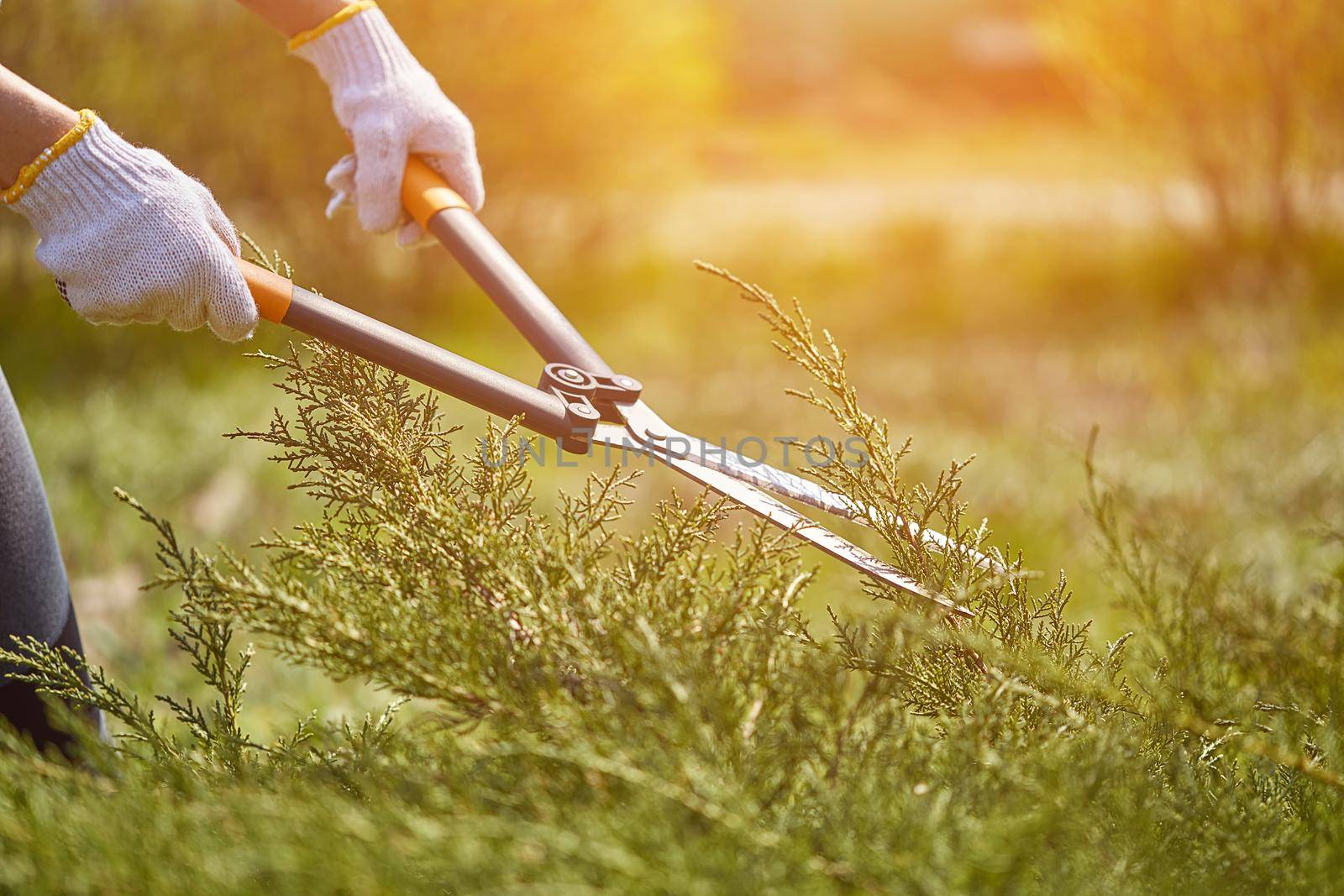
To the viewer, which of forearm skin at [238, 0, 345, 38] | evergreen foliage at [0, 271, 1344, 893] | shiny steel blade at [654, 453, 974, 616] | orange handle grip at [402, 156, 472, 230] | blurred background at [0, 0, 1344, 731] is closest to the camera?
evergreen foliage at [0, 271, 1344, 893]

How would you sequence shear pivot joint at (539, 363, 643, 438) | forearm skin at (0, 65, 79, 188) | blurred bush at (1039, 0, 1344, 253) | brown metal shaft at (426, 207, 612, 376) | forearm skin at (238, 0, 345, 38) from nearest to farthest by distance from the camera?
forearm skin at (0, 65, 79, 188) < shear pivot joint at (539, 363, 643, 438) < brown metal shaft at (426, 207, 612, 376) < forearm skin at (238, 0, 345, 38) < blurred bush at (1039, 0, 1344, 253)

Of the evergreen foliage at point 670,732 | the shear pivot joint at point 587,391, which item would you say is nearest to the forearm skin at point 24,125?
the evergreen foliage at point 670,732

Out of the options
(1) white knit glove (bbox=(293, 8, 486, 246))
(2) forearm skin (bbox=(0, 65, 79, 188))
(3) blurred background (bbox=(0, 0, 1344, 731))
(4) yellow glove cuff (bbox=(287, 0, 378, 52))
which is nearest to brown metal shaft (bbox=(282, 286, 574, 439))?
(2) forearm skin (bbox=(0, 65, 79, 188))

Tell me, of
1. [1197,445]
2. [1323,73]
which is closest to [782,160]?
[1323,73]

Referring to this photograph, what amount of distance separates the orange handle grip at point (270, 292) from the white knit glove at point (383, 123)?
1.45 ft

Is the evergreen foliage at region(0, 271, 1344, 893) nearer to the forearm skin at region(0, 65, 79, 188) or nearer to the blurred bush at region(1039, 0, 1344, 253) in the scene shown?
the forearm skin at region(0, 65, 79, 188)

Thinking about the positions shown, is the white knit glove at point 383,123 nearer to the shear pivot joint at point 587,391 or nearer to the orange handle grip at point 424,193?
the orange handle grip at point 424,193

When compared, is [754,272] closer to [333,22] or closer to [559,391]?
[333,22]

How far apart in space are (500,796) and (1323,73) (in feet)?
22.6

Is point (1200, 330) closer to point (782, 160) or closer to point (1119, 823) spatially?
point (1119, 823)

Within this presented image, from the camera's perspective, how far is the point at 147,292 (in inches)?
52.5

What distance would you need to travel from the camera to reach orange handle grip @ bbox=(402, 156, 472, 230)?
170 centimetres

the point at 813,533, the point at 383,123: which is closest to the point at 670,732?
the point at 813,533

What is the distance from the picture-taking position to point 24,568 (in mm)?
1414
